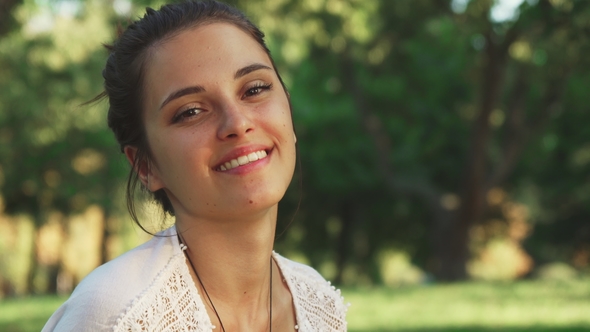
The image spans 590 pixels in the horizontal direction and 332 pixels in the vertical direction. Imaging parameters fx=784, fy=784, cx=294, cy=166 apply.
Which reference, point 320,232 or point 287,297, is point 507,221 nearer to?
point 320,232

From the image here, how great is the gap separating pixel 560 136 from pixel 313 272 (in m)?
22.3

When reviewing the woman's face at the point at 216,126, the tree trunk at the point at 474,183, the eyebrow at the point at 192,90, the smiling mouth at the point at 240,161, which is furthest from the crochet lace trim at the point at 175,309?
the tree trunk at the point at 474,183

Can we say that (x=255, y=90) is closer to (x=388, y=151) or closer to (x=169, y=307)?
(x=169, y=307)

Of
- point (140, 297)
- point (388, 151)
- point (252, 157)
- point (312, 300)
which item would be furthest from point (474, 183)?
point (140, 297)

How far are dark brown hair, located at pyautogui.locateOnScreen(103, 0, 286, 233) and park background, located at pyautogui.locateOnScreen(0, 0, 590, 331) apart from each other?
13.5ft

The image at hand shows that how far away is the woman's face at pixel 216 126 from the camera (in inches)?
82.9

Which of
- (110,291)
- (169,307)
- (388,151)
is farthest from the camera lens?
(388,151)

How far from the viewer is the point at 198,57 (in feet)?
7.10

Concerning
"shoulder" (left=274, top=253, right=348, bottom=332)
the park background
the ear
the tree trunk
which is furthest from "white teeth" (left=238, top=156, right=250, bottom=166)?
the tree trunk

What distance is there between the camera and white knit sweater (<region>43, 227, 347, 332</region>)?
6.57ft

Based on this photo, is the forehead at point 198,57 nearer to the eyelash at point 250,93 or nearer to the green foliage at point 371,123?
the eyelash at point 250,93

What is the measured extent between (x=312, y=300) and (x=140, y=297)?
2.58ft

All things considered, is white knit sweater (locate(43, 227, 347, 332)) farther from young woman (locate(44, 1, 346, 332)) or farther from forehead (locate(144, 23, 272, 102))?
forehead (locate(144, 23, 272, 102))

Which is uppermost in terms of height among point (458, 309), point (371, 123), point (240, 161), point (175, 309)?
point (371, 123)
